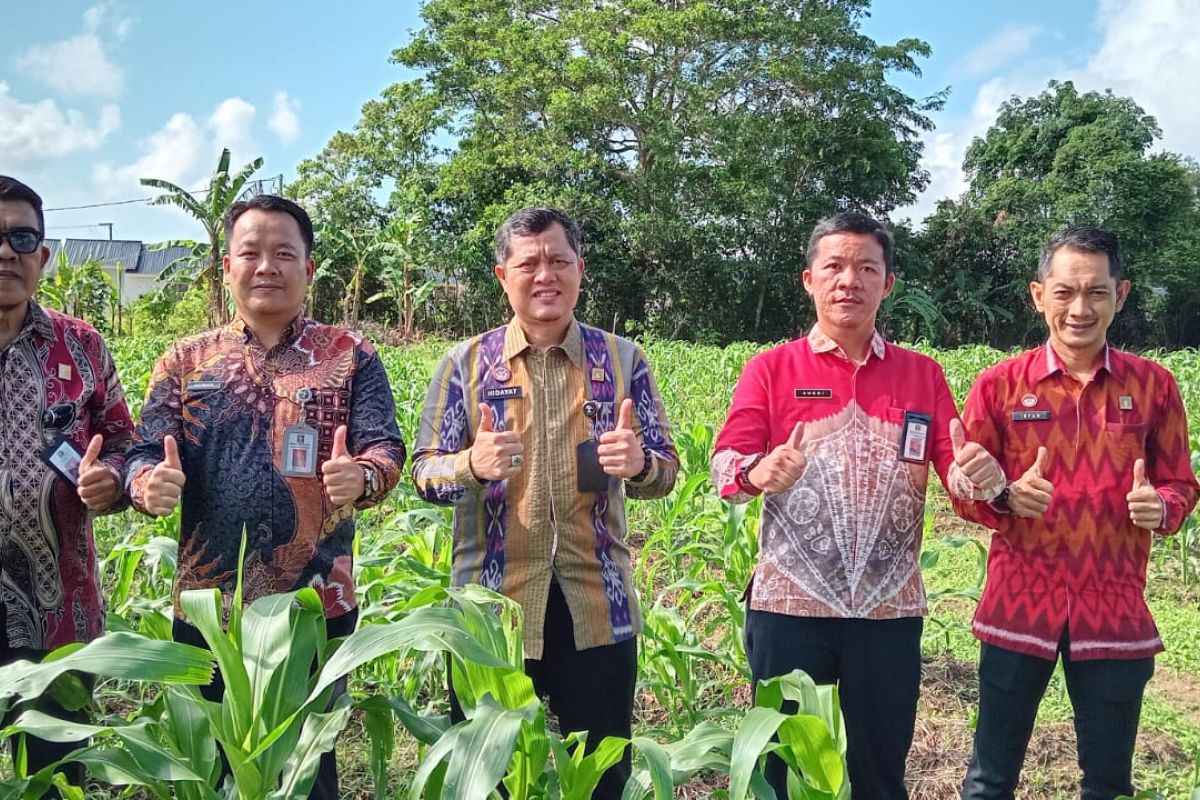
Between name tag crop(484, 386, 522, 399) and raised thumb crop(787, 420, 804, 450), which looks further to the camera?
name tag crop(484, 386, 522, 399)

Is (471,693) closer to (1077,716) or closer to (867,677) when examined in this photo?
(867,677)

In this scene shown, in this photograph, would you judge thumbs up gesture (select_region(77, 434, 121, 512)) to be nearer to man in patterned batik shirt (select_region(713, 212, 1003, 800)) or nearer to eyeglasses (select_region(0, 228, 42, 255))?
eyeglasses (select_region(0, 228, 42, 255))

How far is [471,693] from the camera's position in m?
1.49

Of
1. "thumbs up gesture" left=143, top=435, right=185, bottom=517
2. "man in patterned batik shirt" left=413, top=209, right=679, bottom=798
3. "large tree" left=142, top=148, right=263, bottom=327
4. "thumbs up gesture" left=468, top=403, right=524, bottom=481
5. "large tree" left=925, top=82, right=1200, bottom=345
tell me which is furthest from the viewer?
"large tree" left=925, top=82, right=1200, bottom=345

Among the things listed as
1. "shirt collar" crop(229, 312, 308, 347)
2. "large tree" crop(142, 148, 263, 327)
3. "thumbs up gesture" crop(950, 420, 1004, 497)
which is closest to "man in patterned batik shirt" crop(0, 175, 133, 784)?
"shirt collar" crop(229, 312, 308, 347)

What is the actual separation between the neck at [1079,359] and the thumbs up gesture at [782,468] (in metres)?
0.68

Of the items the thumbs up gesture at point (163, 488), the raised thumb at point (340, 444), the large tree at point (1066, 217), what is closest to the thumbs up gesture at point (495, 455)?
the raised thumb at point (340, 444)

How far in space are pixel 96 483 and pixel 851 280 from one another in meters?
1.62

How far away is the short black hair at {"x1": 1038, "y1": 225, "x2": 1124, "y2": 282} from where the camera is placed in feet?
6.40

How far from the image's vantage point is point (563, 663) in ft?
6.30

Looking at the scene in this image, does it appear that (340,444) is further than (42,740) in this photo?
No

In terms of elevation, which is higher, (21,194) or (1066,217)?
(1066,217)

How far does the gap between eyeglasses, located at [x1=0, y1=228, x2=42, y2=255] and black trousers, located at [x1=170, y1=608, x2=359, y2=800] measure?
32.5 inches

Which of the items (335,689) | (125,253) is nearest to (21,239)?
(335,689)
